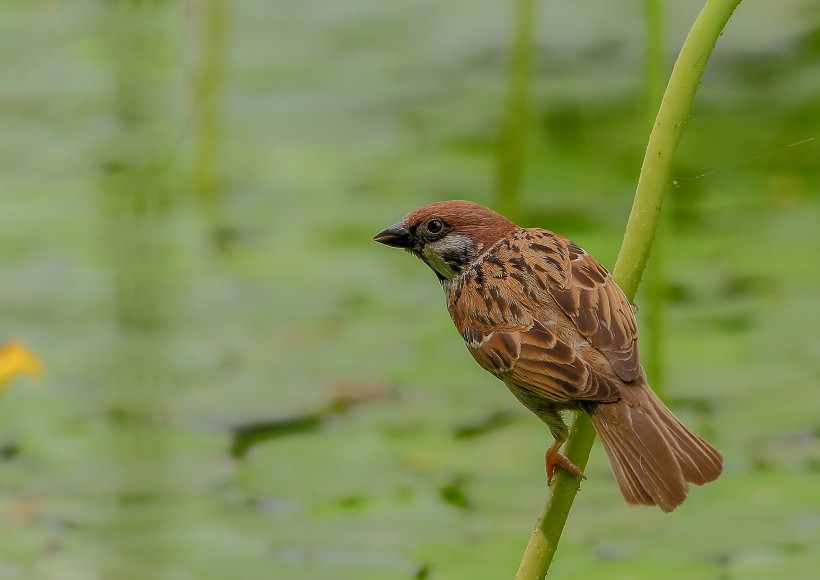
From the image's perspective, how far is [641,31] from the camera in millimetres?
6926

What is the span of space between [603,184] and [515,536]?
2.50m

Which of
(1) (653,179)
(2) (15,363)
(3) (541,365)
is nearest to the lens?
(1) (653,179)

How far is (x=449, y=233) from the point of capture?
11.3 ft

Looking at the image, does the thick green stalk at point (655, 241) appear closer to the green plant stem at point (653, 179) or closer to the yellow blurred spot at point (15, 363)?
the green plant stem at point (653, 179)

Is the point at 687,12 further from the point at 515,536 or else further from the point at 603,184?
the point at 515,536

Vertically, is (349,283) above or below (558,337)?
below

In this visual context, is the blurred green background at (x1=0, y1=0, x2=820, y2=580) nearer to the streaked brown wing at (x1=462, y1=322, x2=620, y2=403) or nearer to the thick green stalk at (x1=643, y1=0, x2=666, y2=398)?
the thick green stalk at (x1=643, y1=0, x2=666, y2=398)

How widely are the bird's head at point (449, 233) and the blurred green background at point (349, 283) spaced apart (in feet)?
2.18

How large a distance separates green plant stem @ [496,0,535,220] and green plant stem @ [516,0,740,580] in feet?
9.85

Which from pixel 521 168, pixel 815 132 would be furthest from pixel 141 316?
pixel 815 132

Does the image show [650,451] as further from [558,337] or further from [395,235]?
[395,235]

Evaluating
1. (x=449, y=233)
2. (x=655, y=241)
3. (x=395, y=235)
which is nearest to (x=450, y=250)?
(x=449, y=233)

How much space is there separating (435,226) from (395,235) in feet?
0.38

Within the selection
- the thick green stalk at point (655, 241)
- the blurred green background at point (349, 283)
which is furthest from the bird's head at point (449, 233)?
the blurred green background at point (349, 283)
